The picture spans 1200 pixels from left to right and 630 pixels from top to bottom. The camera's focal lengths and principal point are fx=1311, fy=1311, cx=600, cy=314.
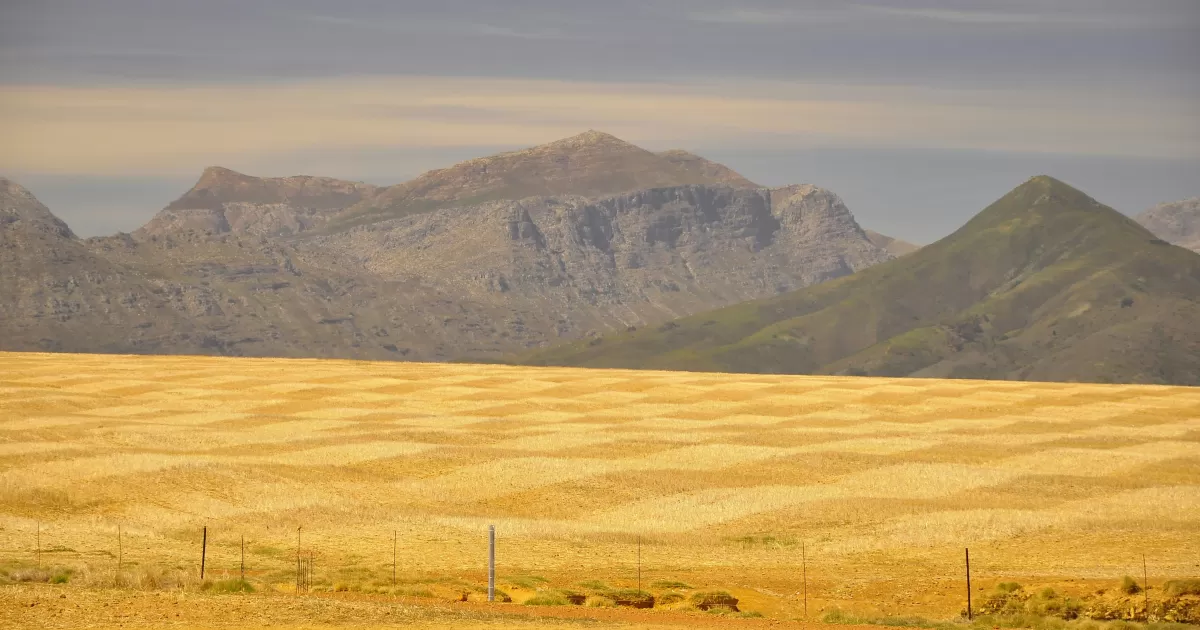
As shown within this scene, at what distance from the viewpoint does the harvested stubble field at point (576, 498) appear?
4944 centimetres

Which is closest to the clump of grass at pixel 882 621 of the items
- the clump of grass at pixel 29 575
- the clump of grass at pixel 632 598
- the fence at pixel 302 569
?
the fence at pixel 302 569

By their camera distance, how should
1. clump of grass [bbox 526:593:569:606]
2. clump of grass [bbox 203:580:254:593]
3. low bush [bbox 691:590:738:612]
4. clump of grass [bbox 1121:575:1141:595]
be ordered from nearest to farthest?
clump of grass [bbox 203:580:254:593] → clump of grass [bbox 526:593:569:606] → low bush [bbox 691:590:738:612] → clump of grass [bbox 1121:575:1141:595]

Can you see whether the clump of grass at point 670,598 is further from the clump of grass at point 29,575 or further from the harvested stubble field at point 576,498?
the clump of grass at point 29,575

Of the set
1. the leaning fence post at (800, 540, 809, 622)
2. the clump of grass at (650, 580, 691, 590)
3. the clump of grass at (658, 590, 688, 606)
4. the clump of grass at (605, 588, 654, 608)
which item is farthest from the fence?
the clump of grass at (658, 590, 688, 606)

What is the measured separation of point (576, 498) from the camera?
236ft

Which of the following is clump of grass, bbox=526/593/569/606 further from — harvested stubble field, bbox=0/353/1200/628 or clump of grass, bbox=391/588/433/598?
clump of grass, bbox=391/588/433/598

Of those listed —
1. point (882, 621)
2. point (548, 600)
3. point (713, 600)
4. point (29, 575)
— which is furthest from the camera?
point (713, 600)

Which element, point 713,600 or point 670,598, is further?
point 670,598

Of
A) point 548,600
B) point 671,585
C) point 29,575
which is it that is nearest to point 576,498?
point 671,585

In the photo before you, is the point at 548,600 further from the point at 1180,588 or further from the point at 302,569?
the point at 1180,588

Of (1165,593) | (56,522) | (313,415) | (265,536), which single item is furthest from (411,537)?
(313,415)

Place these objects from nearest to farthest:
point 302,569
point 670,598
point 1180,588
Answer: point 670,598 → point 1180,588 → point 302,569

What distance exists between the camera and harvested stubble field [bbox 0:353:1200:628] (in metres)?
49.4

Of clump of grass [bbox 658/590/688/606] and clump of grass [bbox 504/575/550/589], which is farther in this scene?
clump of grass [bbox 504/575/550/589]
